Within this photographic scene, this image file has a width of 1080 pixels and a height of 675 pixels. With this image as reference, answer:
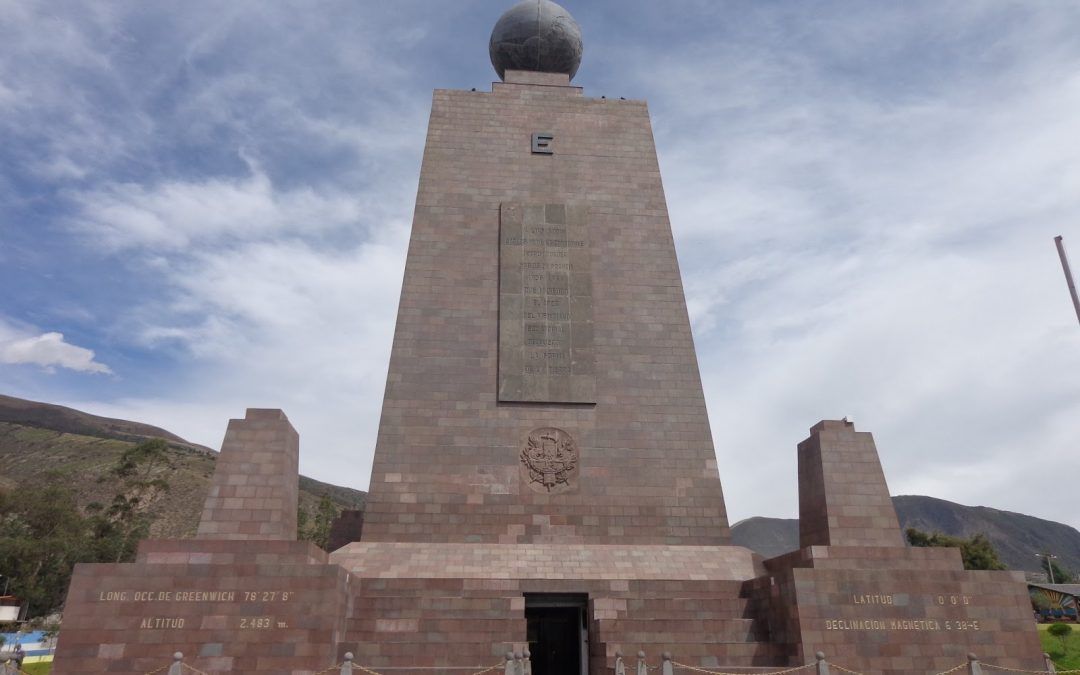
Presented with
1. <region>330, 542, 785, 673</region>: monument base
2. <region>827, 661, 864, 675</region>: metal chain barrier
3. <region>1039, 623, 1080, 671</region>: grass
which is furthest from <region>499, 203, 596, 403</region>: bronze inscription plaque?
<region>1039, 623, 1080, 671</region>: grass

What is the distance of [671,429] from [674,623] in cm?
460

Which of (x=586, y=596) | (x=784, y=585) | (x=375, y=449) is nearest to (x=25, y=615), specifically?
(x=375, y=449)

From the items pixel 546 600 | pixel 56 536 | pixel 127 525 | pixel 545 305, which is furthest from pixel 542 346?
pixel 56 536

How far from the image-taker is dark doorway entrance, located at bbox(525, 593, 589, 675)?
13961 millimetres

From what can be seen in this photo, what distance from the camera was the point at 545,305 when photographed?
16.8 metres

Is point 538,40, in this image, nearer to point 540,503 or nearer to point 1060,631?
point 540,503

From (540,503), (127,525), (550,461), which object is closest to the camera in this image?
(540,503)

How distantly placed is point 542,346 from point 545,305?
3.32ft

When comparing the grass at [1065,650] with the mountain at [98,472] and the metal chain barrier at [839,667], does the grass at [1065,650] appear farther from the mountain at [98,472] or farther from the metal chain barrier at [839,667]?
the mountain at [98,472]

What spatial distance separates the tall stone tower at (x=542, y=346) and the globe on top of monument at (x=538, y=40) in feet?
3.93

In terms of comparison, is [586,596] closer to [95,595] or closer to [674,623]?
[674,623]

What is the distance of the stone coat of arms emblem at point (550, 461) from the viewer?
15.2 meters

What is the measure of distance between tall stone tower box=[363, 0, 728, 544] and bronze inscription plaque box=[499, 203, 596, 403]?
0.03 m

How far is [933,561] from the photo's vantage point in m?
12.3
